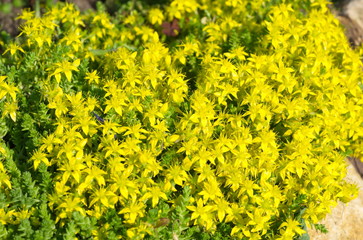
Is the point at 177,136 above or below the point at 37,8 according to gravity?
below

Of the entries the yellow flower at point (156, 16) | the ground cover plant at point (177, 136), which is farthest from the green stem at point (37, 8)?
the yellow flower at point (156, 16)

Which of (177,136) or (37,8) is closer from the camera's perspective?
(177,136)

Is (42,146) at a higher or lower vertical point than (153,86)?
lower

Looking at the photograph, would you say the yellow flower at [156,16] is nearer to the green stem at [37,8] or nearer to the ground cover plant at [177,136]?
the ground cover plant at [177,136]

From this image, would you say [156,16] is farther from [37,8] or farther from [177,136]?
[177,136]

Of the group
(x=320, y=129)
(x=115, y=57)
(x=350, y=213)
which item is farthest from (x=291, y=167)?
(x=115, y=57)

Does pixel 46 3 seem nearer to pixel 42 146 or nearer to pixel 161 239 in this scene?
pixel 42 146

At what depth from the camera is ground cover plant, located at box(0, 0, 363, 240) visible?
2.82 meters

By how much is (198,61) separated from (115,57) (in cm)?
59

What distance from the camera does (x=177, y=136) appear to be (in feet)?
9.89

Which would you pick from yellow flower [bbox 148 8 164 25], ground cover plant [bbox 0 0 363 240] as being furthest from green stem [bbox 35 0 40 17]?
yellow flower [bbox 148 8 164 25]

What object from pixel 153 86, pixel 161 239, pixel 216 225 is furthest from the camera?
pixel 153 86

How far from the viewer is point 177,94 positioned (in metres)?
3.19

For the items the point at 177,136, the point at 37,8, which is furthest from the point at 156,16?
the point at 177,136
